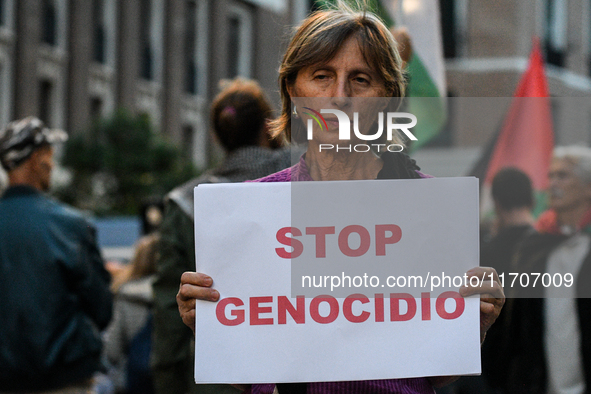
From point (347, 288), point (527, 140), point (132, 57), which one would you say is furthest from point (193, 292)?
point (132, 57)

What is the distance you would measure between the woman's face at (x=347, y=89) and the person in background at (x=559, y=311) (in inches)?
58.7

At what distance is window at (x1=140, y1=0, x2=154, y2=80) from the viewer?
26.4m

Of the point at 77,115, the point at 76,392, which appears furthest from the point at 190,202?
the point at 77,115

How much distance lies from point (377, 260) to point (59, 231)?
7.89ft

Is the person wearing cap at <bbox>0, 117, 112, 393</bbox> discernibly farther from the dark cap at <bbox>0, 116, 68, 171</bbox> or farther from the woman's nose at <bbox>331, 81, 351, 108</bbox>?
the woman's nose at <bbox>331, 81, 351, 108</bbox>

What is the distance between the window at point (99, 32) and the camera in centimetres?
2402

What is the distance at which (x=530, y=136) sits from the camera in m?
5.28

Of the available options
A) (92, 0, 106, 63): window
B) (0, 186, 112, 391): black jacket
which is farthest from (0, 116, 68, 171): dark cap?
(92, 0, 106, 63): window

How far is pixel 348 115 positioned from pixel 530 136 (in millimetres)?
3722

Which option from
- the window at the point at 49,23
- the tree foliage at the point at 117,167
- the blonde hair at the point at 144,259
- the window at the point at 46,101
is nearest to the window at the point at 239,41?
the tree foliage at the point at 117,167

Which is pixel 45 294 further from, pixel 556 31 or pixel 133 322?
pixel 556 31

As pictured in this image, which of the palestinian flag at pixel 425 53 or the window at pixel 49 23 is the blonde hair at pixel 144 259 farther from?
the window at pixel 49 23

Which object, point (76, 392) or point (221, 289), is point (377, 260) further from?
point (76, 392)

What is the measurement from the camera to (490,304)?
5.87 ft
